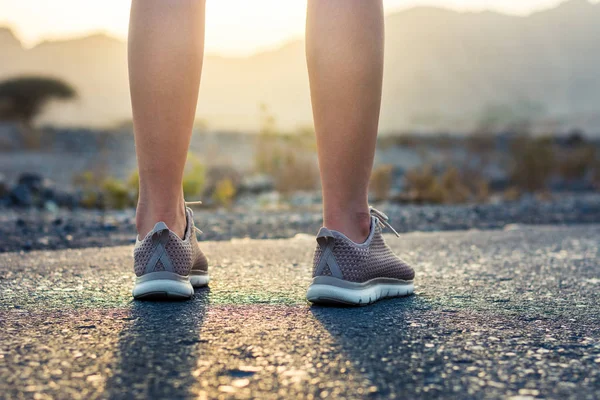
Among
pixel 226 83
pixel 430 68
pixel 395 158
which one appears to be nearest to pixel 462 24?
pixel 430 68

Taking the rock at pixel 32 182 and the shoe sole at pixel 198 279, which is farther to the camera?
the rock at pixel 32 182

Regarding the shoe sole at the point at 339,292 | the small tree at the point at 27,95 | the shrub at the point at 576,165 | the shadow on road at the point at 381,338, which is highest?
the small tree at the point at 27,95

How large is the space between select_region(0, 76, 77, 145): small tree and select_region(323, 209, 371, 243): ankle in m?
25.3

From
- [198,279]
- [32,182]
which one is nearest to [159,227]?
[198,279]

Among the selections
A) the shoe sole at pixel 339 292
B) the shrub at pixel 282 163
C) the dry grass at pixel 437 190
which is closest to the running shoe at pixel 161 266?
the shoe sole at pixel 339 292

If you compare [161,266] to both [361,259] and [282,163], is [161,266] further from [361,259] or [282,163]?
[282,163]

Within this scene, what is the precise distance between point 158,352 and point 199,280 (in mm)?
664

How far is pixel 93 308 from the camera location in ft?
5.24

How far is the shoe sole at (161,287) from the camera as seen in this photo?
164cm

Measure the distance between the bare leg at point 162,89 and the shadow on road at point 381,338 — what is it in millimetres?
507

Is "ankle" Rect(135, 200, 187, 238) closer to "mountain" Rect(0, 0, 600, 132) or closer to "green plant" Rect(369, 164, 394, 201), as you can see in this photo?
"green plant" Rect(369, 164, 394, 201)

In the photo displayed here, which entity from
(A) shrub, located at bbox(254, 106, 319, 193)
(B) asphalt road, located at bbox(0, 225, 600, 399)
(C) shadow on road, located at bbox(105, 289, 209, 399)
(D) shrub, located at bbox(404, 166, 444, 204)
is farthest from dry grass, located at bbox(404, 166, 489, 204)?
(C) shadow on road, located at bbox(105, 289, 209, 399)

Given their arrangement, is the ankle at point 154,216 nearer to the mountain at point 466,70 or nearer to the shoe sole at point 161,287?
the shoe sole at point 161,287

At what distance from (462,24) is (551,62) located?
41.6 ft
